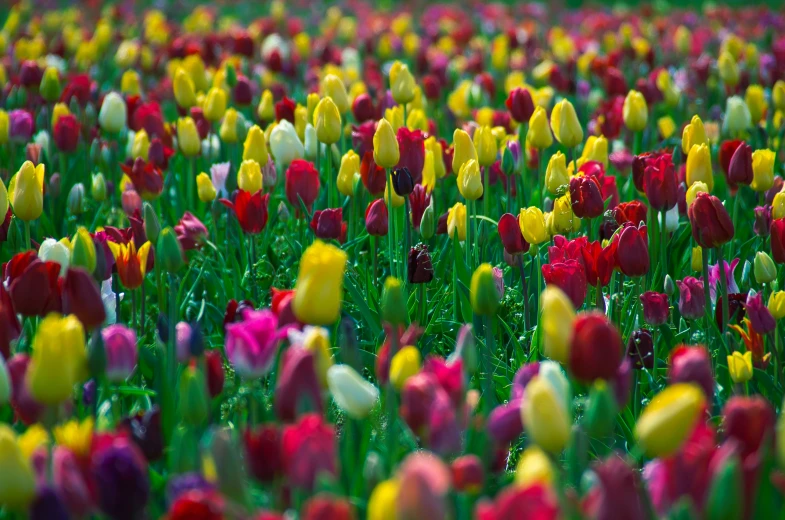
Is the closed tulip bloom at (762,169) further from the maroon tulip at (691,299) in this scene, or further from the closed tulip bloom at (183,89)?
the closed tulip bloom at (183,89)

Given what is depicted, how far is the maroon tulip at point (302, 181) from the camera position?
10.4ft

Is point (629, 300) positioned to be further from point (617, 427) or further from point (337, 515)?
point (337, 515)

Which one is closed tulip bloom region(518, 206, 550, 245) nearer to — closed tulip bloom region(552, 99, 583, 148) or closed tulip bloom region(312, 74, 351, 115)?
closed tulip bloom region(552, 99, 583, 148)

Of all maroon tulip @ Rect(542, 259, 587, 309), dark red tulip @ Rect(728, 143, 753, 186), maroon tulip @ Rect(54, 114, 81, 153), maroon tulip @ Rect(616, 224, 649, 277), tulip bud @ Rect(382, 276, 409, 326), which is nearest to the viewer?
tulip bud @ Rect(382, 276, 409, 326)

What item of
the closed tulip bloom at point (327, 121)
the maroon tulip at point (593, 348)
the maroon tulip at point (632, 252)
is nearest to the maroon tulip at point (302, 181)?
the closed tulip bloom at point (327, 121)

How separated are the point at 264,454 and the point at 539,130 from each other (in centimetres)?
221

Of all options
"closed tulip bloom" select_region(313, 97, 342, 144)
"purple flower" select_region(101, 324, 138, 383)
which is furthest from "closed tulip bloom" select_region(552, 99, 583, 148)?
"purple flower" select_region(101, 324, 138, 383)

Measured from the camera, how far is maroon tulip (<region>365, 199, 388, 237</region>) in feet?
9.39

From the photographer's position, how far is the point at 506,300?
2.94 metres

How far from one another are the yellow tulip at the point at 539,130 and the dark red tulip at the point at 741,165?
66 centimetres

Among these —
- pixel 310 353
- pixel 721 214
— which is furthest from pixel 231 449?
pixel 721 214

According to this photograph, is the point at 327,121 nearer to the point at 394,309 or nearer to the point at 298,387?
the point at 394,309

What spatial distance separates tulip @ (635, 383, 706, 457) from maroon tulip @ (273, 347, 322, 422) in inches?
Answer: 19.6

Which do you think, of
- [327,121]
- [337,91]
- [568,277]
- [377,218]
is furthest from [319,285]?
[337,91]
